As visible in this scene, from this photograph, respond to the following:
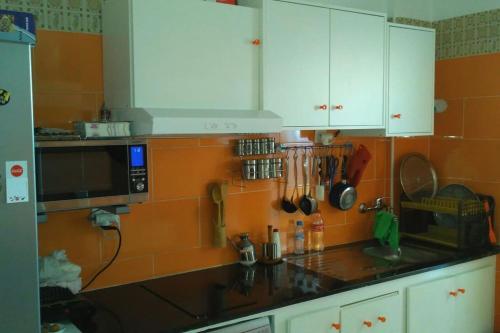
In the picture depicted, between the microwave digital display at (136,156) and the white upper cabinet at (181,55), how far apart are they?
0.18 meters

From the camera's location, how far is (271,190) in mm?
2865

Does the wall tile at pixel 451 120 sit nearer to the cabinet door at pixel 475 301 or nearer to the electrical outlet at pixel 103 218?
the cabinet door at pixel 475 301

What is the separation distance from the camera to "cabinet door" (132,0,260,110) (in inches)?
80.3

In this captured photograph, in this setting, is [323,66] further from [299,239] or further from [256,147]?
[299,239]

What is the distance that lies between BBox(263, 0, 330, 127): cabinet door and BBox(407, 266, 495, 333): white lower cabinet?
3.48 ft

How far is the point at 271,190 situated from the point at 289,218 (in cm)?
21

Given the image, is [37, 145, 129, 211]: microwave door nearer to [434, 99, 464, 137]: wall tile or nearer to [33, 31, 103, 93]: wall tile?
[33, 31, 103, 93]: wall tile

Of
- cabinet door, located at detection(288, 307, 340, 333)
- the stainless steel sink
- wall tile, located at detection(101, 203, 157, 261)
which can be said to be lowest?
cabinet door, located at detection(288, 307, 340, 333)

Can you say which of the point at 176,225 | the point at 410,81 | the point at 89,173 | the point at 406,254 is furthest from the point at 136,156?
the point at 406,254

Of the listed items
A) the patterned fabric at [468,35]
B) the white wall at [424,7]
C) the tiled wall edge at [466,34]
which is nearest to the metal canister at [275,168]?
the white wall at [424,7]

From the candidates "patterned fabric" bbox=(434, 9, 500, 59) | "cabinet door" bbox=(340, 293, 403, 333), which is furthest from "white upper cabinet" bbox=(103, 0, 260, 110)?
"patterned fabric" bbox=(434, 9, 500, 59)

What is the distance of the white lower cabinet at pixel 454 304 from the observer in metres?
2.69

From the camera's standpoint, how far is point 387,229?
312 centimetres

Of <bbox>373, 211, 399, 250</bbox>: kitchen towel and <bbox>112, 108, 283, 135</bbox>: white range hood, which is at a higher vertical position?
<bbox>112, 108, 283, 135</bbox>: white range hood
